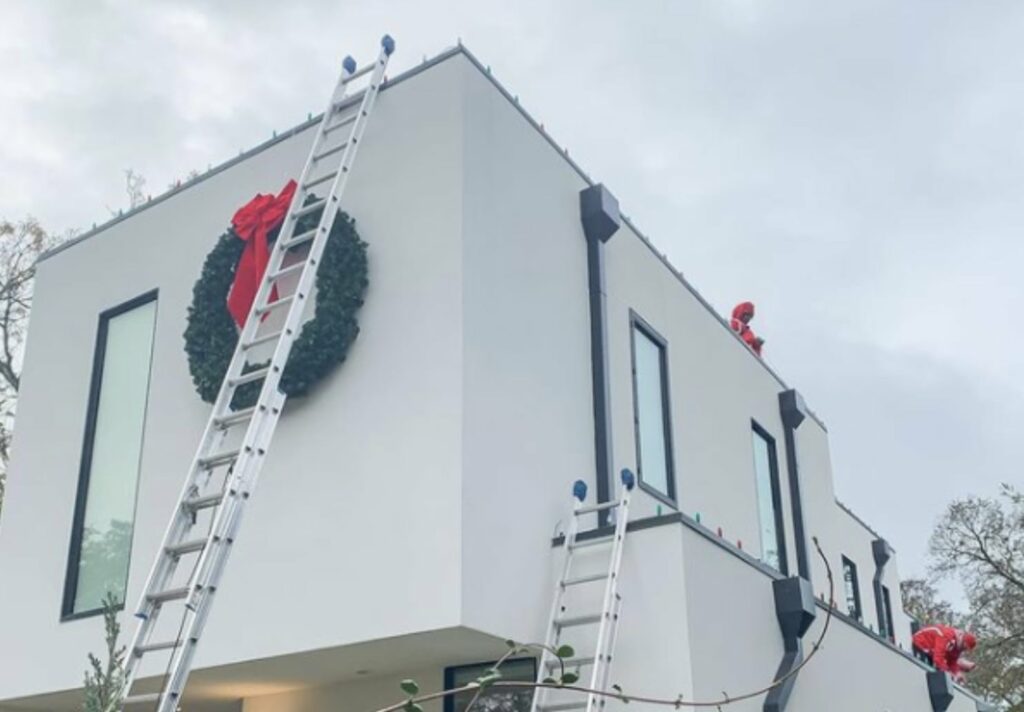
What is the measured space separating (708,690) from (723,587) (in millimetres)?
703

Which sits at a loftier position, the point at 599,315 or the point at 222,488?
the point at 599,315

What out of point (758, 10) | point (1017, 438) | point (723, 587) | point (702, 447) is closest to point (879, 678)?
point (702, 447)

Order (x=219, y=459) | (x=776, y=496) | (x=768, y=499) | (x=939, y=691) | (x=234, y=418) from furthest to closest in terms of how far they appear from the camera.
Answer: (x=776, y=496) → (x=768, y=499) → (x=939, y=691) → (x=234, y=418) → (x=219, y=459)

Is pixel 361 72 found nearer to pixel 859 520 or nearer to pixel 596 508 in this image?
pixel 596 508

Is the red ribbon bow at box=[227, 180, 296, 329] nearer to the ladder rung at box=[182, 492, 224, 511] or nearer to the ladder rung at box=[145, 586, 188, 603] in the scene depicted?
the ladder rung at box=[182, 492, 224, 511]

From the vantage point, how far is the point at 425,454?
6.76 m

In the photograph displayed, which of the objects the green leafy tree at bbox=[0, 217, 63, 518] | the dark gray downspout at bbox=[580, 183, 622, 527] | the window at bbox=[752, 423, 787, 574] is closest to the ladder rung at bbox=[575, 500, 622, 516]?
the dark gray downspout at bbox=[580, 183, 622, 527]

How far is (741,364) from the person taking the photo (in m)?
11.2

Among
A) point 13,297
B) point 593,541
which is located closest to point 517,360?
point 593,541

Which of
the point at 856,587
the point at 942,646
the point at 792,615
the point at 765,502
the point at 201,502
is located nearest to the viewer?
the point at 201,502

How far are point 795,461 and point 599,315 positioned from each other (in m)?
4.41

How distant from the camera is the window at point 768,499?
11.0 metres

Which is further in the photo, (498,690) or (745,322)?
(745,322)

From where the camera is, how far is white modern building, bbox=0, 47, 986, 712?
6730mm
